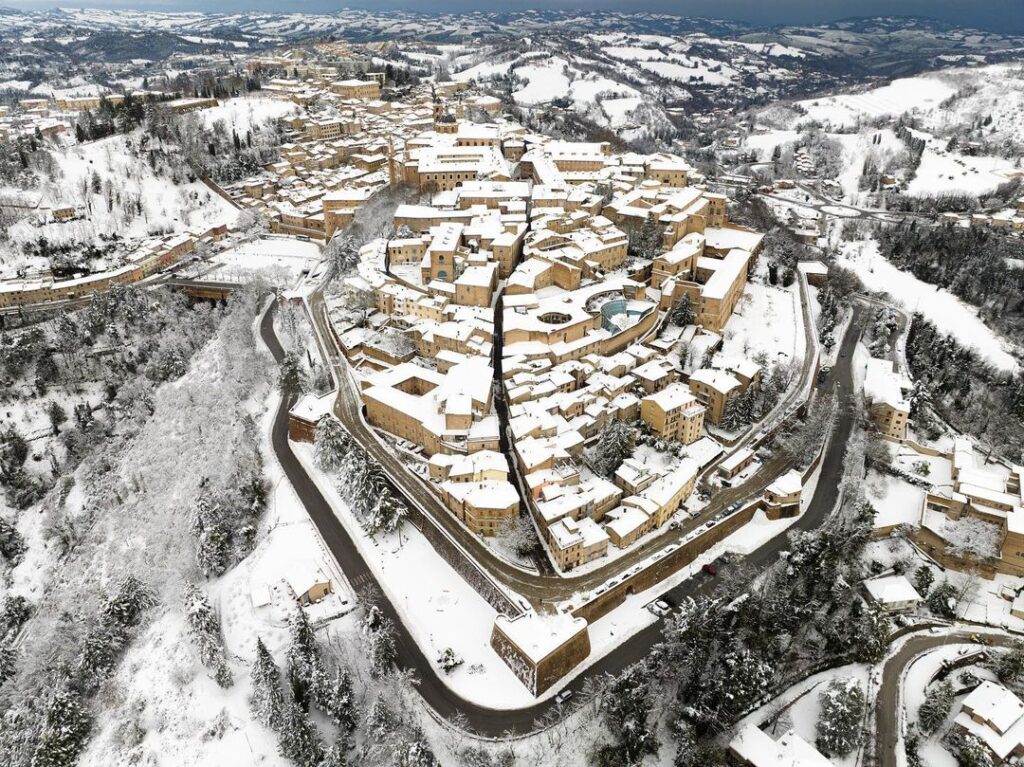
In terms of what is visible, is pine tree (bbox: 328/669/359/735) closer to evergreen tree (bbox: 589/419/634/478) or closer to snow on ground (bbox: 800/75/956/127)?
evergreen tree (bbox: 589/419/634/478)

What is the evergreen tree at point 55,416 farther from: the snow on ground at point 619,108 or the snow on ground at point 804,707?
the snow on ground at point 619,108

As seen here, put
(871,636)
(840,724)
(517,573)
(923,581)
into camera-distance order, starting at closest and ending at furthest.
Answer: (840,724) → (871,636) → (517,573) → (923,581)

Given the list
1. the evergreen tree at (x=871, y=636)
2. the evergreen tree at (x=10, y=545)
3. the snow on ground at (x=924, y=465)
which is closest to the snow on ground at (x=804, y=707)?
the evergreen tree at (x=871, y=636)

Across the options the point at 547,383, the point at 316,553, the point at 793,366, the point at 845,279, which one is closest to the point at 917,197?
the point at 845,279

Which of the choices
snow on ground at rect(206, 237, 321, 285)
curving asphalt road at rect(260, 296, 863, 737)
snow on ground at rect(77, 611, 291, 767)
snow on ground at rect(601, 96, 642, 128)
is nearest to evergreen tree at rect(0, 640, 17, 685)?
snow on ground at rect(77, 611, 291, 767)

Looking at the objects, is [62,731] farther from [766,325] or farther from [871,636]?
[766,325]

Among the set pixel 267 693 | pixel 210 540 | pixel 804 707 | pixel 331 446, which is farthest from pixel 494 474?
pixel 804 707

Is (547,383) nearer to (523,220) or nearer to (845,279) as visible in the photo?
(523,220)
